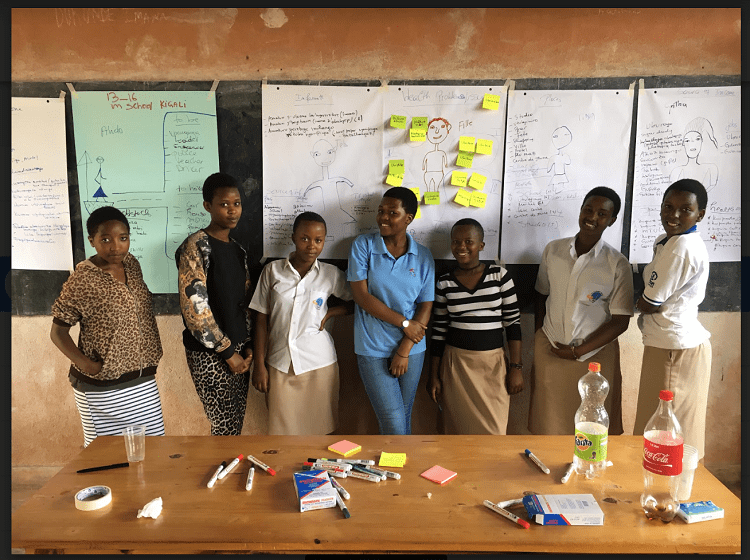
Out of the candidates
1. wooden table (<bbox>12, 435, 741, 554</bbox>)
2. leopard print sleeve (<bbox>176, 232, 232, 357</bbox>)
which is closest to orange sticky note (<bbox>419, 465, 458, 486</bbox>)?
wooden table (<bbox>12, 435, 741, 554</bbox>)

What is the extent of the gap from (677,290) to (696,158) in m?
0.95

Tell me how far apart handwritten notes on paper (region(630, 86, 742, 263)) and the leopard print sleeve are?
91.7 inches

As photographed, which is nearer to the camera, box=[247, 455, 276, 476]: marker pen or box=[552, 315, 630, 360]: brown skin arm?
box=[247, 455, 276, 476]: marker pen

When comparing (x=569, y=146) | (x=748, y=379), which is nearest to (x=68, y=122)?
(x=569, y=146)

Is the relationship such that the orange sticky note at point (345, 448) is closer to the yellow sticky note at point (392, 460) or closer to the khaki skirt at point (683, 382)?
the yellow sticky note at point (392, 460)

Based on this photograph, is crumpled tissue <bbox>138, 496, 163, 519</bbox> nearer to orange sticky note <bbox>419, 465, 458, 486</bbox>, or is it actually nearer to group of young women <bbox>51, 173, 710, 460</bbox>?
orange sticky note <bbox>419, 465, 458, 486</bbox>

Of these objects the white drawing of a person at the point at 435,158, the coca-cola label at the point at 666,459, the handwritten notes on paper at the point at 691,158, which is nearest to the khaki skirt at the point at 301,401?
the white drawing of a person at the point at 435,158

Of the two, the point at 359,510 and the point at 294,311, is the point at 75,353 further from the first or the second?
the point at 359,510

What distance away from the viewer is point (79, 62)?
2928 millimetres

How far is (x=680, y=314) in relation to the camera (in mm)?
2498

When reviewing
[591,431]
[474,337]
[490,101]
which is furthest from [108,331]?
[490,101]

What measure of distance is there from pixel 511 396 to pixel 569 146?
1.48 metres

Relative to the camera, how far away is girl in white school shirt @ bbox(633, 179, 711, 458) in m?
2.42

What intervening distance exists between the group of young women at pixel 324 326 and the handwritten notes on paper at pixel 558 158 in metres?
0.27
